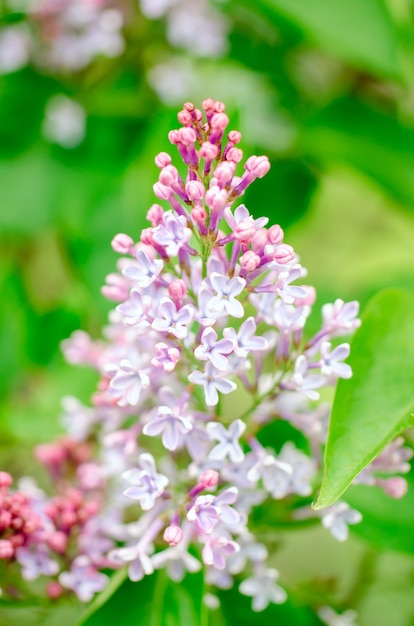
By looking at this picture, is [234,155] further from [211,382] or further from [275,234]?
[211,382]

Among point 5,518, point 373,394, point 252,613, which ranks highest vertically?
point 373,394

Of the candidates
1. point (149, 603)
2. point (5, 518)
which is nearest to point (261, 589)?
point (149, 603)

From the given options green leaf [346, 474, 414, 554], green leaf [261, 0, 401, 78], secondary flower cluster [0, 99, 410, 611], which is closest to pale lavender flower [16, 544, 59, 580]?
secondary flower cluster [0, 99, 410, 611]

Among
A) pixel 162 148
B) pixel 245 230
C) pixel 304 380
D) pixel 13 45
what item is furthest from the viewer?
pixel 13 45

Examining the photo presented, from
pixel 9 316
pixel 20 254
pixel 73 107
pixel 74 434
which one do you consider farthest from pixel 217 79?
pixel 74 434

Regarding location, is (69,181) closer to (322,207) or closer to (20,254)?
(20,254)

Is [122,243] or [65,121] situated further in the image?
[65,121]

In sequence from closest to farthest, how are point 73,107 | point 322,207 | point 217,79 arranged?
point 73,107 < point 217,79 < point 322,207
